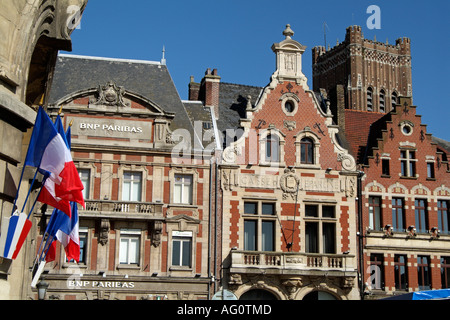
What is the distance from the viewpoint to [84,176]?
29.3 meters

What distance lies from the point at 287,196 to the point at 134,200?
22.1ft

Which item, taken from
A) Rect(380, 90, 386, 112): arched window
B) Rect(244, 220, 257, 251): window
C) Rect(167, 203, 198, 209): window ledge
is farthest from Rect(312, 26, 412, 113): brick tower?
Rect(167, 203, 198, 209): window ledge

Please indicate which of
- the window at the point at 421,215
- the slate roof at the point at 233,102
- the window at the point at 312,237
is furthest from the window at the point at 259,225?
the window at the point at 421,215

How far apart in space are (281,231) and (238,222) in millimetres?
1925

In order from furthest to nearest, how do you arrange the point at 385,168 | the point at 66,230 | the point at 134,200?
the point at 385,168
the point at 134,200
the point at 66,230

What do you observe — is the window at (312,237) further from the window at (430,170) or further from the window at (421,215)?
the window at (430,170)

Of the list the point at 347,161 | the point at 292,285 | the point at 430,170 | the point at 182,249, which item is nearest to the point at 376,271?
the point at 292,285

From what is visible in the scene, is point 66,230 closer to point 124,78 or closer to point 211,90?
point 124,78

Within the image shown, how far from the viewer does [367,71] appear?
284 feet

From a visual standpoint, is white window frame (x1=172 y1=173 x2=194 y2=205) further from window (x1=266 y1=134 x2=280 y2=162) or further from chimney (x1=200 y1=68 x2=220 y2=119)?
chimney (x1=200 y1=68 x2=220 y2=119)

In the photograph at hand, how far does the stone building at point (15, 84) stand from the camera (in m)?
8.15

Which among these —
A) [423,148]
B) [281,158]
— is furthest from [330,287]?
[423,148]

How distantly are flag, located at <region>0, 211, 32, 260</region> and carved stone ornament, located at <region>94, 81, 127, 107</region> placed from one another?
21.9 metres

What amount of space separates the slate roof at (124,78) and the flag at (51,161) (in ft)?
68.1
